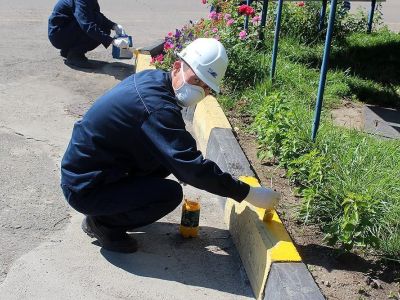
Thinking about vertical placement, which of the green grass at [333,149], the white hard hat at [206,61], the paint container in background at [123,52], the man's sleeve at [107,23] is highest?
the white hard hat at [206,61]

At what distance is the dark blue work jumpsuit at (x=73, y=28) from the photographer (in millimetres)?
7180

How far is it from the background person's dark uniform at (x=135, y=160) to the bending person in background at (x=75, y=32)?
12.1 feet

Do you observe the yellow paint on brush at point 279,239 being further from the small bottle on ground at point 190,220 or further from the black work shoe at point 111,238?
the black work shoe at point 111,238

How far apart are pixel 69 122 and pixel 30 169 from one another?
106 cm

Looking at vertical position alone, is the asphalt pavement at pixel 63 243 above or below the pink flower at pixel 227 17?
below

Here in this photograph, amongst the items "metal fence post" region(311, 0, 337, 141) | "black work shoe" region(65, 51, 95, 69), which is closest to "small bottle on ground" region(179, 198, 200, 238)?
"metal fence post" region(311, 0, 337, 141)

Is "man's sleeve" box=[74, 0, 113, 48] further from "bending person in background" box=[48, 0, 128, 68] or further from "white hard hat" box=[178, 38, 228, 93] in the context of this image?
"white hard hat" box=[178, 38, 228, 93]

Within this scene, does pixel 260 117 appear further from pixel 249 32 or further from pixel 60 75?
pixel 60 75

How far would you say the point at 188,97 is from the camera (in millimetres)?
3508

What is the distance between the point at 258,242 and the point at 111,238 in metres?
0.81

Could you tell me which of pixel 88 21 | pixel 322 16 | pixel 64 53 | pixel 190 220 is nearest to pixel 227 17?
pixel 88 21

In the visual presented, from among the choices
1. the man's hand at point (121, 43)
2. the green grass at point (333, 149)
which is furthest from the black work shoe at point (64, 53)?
the green grass at point (333, 149)

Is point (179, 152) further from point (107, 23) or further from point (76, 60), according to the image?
point (107, 23)

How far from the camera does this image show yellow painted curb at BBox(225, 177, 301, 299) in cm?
338
